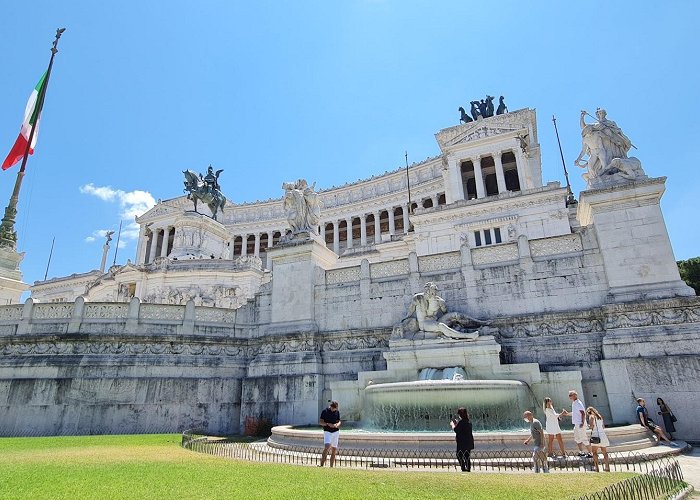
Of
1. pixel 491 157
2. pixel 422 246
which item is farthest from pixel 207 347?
pixel 491 157

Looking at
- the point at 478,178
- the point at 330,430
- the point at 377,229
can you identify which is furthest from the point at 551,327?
the point at 377,229

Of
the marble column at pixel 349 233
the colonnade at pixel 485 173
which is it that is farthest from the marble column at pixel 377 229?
the colonnade at pixel 485 173

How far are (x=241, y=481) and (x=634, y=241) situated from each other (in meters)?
15.8

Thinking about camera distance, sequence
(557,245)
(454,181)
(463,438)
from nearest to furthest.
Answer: (463,438), (557,245), (454,181)

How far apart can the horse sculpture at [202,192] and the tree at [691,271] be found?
49.6 metres

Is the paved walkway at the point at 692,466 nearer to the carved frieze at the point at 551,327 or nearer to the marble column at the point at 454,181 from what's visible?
the carved frieze at the point at 551,327

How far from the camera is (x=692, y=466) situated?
9.58m

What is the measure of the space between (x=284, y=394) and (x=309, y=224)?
27.6ft

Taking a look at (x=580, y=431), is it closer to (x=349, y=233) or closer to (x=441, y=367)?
(x=441, y=367)

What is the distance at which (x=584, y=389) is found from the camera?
15.0 meters

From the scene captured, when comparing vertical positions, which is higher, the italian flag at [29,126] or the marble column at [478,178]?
the marble column at [478,178]

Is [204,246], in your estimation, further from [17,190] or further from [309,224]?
[309,224]

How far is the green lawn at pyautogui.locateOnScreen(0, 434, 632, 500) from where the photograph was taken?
20.4 feet

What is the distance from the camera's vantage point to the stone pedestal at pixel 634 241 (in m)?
15.3
